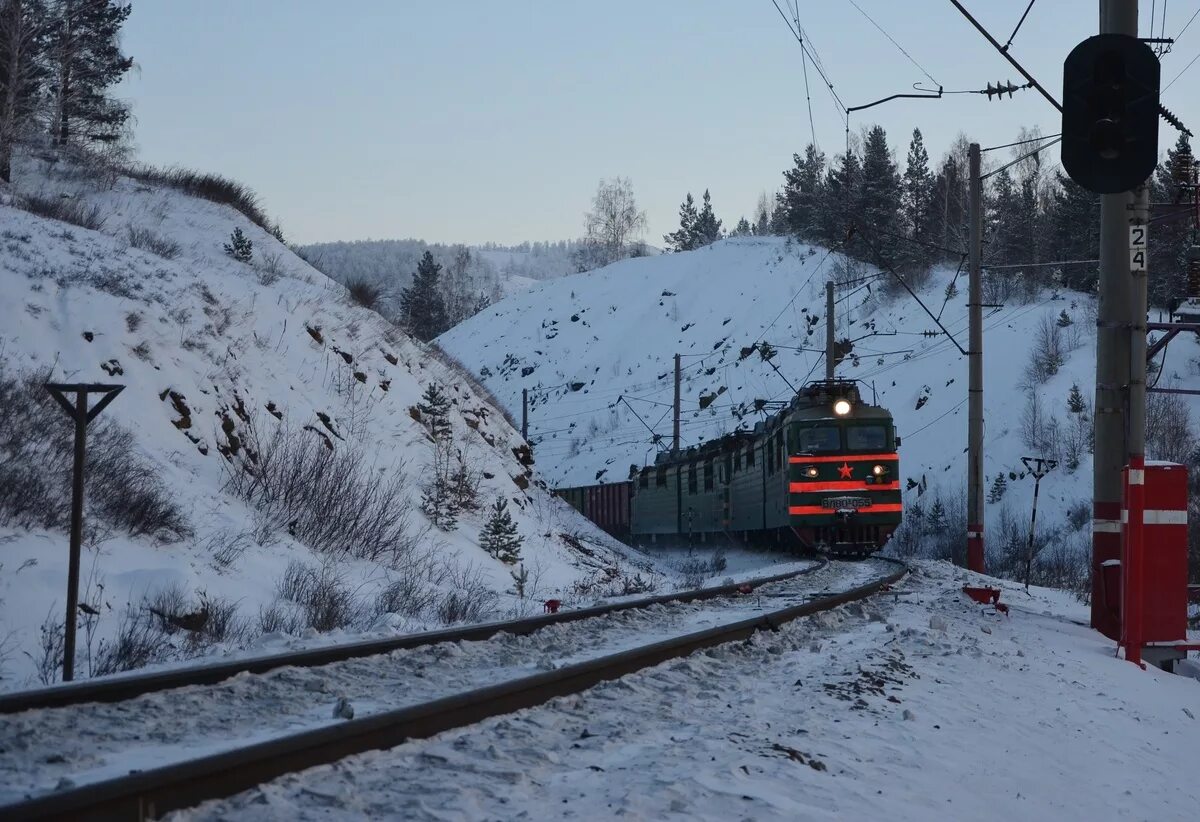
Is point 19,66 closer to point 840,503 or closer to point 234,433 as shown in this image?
point 234,433

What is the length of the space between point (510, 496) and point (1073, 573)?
1514 centimetres

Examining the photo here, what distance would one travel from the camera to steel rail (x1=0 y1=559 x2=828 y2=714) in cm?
570

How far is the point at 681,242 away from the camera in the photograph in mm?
125188

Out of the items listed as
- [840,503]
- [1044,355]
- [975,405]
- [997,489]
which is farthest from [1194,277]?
[1044,355]

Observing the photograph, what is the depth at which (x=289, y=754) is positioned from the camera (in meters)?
4.50

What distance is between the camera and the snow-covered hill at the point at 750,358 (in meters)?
51.2

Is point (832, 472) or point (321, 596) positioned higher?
point (832, 472)

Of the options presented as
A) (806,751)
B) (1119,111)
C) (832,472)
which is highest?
(1119,111)

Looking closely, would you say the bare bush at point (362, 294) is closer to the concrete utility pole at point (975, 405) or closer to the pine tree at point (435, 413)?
the pine tree at point (435, 413)

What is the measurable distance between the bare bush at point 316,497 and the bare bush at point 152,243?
826cm

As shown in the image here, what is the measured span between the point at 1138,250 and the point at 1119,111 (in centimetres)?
436

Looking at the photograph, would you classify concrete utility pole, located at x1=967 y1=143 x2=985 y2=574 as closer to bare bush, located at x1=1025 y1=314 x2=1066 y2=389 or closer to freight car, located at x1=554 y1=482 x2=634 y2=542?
freight car, located at x1=554 y1=482 x2=634 y2=542

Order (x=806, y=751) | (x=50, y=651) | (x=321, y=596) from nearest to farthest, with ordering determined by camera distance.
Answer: (x=806, y=751) → (x=50, y=651) → (x=321, y=596)

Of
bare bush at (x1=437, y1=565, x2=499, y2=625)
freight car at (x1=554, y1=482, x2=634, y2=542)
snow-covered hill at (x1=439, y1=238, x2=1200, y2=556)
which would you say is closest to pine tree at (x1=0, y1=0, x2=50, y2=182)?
bare bush at (x1=437, y1=565, x2=499, y2=625)
